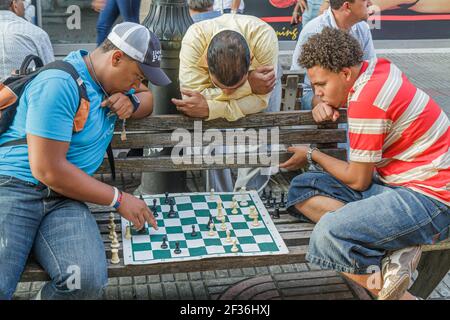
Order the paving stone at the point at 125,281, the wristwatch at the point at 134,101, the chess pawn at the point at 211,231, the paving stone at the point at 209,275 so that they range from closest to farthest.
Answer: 1. the chess pawn at the point at 211,231
2. the wristwatch at the point at 134,101
3. the paving stone at the point at 125,281
4. the paving stone at the point at 209,275

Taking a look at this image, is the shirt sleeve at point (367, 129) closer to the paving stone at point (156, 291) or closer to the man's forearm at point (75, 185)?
the man's forearm at point (75, 185)

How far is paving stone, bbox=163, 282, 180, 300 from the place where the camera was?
417 cm

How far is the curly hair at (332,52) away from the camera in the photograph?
11.5 feet

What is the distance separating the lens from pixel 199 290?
4258 mm

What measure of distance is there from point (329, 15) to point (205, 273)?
2.32 m

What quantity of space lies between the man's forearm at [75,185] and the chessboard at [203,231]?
0.27 meters

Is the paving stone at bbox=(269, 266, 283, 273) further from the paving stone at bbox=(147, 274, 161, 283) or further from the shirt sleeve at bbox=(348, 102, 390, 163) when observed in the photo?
the shirt sleeve at bbox=(348, 102, 390, 163)

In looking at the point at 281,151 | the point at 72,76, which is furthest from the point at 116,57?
the point at 281,151

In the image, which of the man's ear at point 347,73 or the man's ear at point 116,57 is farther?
the man's ear at point 347,73

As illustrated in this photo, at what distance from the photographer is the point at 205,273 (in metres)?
4.46

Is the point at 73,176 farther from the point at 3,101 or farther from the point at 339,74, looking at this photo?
the point at 339,74

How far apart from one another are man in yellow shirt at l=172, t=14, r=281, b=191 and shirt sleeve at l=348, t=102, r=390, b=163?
774 mm

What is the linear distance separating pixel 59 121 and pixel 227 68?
108cm

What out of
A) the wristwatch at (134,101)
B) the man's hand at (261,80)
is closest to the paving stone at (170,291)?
the wristwatch at (134,101)
